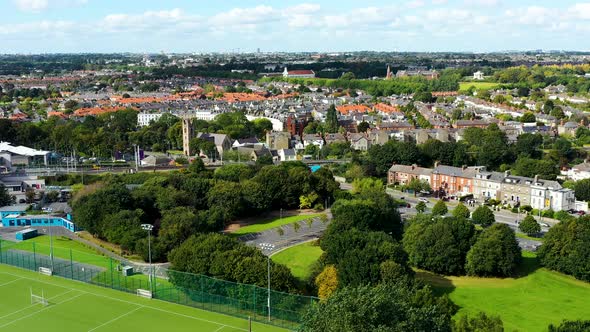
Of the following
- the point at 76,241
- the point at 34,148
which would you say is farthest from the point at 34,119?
the point at 76,241

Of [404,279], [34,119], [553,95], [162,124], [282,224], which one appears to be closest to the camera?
[404,279]

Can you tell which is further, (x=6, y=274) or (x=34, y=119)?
(x=34, y=119)

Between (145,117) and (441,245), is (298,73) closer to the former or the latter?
(145,117)

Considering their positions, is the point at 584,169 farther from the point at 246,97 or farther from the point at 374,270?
the point at 246,97

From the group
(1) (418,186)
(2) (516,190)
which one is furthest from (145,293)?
(2) (516,190)

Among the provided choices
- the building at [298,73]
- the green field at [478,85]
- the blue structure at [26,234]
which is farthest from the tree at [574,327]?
the building at [298,73]

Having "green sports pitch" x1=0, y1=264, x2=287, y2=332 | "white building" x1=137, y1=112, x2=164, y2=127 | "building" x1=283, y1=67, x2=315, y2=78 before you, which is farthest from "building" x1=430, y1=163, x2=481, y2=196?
"building" x1=283, y1=67, x2=315, y2=78

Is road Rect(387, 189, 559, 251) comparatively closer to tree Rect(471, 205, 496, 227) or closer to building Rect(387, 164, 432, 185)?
tree Rect(471, 205, 496, 227)

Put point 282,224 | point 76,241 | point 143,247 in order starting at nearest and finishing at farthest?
point 143,247 → point 76,241 → point 282,224
